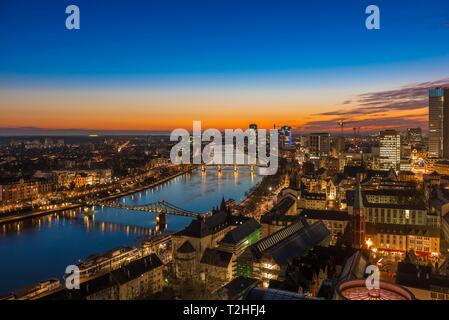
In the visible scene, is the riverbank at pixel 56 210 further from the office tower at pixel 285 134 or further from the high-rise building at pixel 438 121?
the office tower at pixel 285 134

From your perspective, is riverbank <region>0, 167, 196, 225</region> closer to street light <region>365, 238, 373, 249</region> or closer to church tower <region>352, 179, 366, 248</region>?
church tower <region>352, 179, 366, 248</region>

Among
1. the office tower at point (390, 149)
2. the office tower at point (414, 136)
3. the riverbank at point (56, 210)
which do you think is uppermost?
the office tower at point (414, 136)

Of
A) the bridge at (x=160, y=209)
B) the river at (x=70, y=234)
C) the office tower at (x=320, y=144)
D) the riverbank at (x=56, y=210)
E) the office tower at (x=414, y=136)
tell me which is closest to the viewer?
the river at (x=70, y=234)

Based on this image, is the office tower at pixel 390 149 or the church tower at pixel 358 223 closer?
the church tower at pixel 358 223

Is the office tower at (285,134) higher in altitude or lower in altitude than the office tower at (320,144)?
higher

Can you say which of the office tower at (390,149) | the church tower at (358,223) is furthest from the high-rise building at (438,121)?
the church tower at (358,223)
